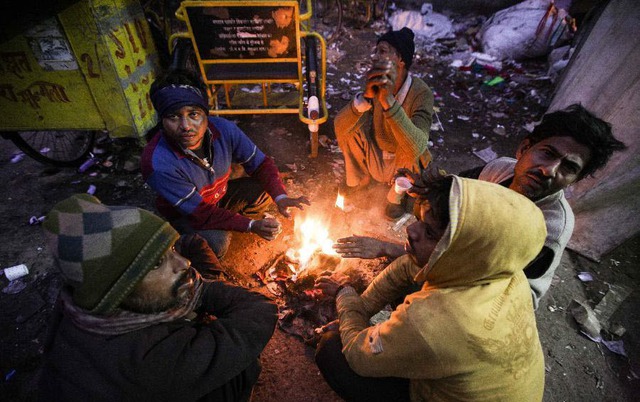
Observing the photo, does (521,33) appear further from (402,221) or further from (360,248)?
(360,248)

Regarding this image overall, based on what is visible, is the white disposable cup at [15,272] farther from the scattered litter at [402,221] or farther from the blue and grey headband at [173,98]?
the scattered litter at [402,221]

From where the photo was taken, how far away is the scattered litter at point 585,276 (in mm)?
3781

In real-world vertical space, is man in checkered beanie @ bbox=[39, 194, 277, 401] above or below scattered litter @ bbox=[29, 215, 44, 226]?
above

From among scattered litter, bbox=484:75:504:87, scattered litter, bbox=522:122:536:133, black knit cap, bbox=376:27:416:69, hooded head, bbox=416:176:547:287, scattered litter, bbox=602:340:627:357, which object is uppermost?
black knit cap, bbox=376:27:416:69

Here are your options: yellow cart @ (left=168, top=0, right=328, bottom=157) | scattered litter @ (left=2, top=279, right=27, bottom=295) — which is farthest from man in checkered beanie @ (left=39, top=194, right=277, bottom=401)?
yellow cart @ (left=168, top=0, right=328, bottom=157)

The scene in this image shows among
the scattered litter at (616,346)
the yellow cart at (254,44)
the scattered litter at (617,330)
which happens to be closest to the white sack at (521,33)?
the yellow cart at (254,44)

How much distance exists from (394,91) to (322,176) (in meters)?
1.84

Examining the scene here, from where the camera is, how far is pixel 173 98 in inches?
108

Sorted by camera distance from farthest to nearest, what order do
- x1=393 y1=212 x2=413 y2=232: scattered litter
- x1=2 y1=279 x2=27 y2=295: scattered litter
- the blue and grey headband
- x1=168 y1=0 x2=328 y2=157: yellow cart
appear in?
1. x1=393 y1=212 x2=413 y2=232: scattered litter
2. x1=168 y1=0 x2=328 y2=157: yellow cart
3. x1=2 y1=279 x2=27 y2=295: scattered litter
4. the blue and grey headband

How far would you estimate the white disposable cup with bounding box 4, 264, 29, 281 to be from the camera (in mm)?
3531

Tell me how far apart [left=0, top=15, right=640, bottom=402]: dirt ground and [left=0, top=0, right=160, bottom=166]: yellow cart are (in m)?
0.73

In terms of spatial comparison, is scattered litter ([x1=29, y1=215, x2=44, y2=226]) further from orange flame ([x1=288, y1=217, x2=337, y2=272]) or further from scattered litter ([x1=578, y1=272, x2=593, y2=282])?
scattered litter ([x1=578, y1=272, x2=593, y2=282])

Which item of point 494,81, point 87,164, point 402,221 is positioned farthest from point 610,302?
point 87,164

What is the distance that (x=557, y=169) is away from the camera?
92.6 inches
